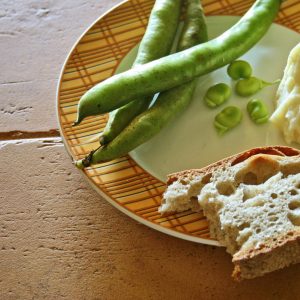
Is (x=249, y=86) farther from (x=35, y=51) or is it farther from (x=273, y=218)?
(x=35, y=51)

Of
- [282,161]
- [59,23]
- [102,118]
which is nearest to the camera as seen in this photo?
[282,161]

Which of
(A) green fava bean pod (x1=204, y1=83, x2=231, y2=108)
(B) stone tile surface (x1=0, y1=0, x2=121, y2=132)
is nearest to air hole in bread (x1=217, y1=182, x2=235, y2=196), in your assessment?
(A) green fava bean pod (x1=204, y1=83, x2=231, y2=108)

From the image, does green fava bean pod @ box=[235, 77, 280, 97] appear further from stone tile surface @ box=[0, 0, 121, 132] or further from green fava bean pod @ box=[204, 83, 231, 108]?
stone tile surface @ box=[0, 0, 121, 132]

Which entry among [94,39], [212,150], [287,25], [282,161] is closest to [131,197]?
[212,150]

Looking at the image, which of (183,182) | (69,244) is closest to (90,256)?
(69,244)

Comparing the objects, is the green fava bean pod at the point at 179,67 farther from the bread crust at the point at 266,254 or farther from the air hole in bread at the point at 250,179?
the bread crust at the point at 266,254

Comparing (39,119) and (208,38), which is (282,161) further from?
(39,119)

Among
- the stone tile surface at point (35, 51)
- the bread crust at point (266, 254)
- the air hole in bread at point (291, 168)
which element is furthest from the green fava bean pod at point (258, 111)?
the stone tile surface at point (35, 51)
